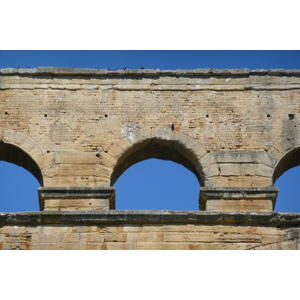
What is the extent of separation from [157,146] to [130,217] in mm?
2161

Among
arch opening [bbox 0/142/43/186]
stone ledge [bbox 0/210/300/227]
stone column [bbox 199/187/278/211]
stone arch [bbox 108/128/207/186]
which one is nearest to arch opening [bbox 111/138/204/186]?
stone arch [bbox 108/128/207/186]

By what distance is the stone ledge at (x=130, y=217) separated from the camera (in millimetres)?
19594

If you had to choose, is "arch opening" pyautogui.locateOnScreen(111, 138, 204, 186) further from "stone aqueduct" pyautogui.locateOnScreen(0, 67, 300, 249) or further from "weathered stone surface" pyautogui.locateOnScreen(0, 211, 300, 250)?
"weathered stone surface" pyautogui.locateOnScreen(0, 211, 300, 250)

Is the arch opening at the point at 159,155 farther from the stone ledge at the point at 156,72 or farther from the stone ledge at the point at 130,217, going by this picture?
the stone ledge at the point at 156,72

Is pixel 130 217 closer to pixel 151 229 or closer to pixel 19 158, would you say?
pixel 151 229

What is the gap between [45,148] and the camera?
21.0 m

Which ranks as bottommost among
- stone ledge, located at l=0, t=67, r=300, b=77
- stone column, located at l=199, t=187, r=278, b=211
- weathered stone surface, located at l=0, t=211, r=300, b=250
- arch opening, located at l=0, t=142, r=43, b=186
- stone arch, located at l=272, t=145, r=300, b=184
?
weathered stone surface, located at l=0, t=211, r=300, b=250

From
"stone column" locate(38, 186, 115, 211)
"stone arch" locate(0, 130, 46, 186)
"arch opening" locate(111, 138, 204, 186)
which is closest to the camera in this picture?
"stone column" locate(38, 186, 115, 211)

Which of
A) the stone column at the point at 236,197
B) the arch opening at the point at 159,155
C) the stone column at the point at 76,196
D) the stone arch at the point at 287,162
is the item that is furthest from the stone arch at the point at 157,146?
the stone arch at the point at 287,162

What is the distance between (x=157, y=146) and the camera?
2133 centimetres

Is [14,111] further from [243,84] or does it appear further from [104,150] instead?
[243,84]

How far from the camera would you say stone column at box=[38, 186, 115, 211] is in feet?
66.2

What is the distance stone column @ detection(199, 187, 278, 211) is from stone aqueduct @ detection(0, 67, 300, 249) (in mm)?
18

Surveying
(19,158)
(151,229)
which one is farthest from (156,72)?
(151,229)
